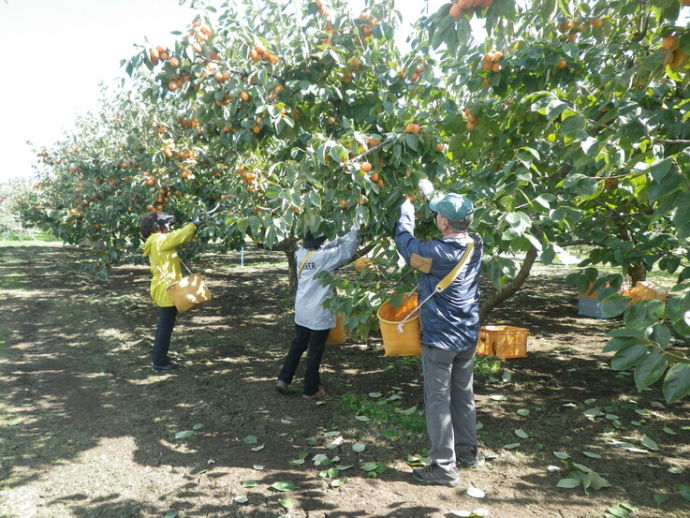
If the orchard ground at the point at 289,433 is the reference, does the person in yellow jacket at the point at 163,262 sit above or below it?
above

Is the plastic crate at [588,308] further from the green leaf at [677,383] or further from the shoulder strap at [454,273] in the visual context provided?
the green leaf at [677,383]

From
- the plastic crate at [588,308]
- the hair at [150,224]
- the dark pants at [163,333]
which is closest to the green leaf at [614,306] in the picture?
the dark pants at [163,333]

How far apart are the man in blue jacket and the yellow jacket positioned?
2679 millimetres

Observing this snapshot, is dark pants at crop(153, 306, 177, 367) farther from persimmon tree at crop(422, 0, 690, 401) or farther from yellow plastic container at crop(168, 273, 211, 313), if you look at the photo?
persimmon tree at crop(422, 0, 690, 401)

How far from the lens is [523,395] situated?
14.9 feet

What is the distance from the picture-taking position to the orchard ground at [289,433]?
9.45 feet

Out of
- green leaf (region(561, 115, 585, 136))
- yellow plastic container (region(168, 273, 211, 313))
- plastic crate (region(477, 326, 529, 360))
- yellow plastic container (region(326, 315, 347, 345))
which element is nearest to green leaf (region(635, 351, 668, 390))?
green leaf (region(561, 115, 585, 136))

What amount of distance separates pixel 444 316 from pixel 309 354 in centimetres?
172

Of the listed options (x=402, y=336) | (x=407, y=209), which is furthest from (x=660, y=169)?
(x=402, y=336)

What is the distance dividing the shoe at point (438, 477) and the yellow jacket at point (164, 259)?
10.2 feet

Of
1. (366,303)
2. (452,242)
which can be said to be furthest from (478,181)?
(366,303)

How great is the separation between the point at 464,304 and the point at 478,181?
1047mm

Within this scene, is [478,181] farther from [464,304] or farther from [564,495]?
[564,495]

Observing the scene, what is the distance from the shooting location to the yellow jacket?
4.93 m
